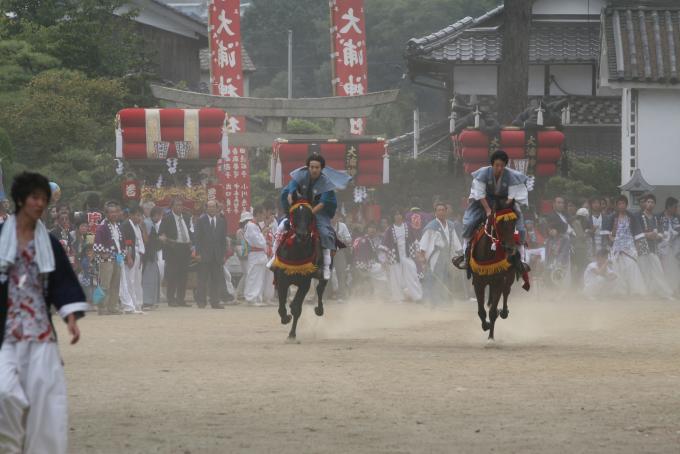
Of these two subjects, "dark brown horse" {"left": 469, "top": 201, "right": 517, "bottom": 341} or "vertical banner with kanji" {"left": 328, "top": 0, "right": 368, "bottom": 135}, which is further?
"vertical banner with kanji" {"left": 328, "top": 0, "right": 368, "bottom": 135}

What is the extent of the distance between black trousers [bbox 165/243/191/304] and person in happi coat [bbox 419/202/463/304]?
4.32 m

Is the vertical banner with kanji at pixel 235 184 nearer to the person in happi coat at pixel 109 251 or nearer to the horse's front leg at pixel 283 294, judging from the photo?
the person in happi coat at pixel 109 251

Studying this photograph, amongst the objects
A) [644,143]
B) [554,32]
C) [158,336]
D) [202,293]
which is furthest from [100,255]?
[554,32]

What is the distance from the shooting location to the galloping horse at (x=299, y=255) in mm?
16906

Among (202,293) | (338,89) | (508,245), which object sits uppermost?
(338,89)

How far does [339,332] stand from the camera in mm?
19453

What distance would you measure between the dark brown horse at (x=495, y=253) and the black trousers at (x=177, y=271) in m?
10.8

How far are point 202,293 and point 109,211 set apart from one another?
3.78 metres

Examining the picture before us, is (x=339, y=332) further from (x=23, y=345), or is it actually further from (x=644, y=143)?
(x=644, y=143)

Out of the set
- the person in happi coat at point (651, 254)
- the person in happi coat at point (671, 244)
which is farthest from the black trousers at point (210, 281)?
the person in happi coat at point (671, 244)

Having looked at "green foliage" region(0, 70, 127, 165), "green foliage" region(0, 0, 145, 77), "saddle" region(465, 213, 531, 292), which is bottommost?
"saddle" region(465, 213, 531, 292)

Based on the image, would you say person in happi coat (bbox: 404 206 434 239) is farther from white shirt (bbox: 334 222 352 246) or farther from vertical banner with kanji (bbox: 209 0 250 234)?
vertical banner with kanji (bbox: 209 0 250 234)

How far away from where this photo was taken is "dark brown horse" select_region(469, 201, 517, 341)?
16203mm

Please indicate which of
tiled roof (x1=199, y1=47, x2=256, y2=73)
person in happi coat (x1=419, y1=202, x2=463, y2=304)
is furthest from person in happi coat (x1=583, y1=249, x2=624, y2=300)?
tiled roof (x1=199, y1=47, x2=256, y2=73)
